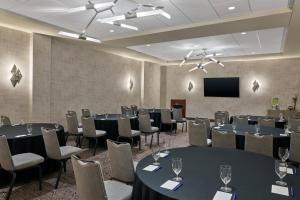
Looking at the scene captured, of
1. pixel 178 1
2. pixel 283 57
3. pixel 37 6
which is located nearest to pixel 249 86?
pixel 283 57

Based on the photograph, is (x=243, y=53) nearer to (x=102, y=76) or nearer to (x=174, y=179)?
(x=102, y=76)

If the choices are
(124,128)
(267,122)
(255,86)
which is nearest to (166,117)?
(124,128)

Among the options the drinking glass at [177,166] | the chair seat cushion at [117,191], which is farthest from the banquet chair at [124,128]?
the drinking glass at [177,166]

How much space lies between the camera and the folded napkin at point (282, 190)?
1707 millimetres

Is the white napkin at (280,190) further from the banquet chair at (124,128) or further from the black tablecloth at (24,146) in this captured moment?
the banquet chair at (124,128)

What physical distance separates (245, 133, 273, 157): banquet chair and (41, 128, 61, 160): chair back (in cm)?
299

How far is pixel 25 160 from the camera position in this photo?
129 inches

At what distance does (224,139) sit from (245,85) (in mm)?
8247

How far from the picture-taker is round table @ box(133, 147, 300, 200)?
1.70 m

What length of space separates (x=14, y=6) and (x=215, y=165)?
4.79m

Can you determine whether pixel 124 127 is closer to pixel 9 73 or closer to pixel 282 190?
pixel 9 73

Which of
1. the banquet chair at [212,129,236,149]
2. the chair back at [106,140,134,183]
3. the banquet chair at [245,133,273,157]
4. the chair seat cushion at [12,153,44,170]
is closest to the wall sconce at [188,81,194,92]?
the banquet chair at [212,129,236,149]

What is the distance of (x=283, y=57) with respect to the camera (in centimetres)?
1018

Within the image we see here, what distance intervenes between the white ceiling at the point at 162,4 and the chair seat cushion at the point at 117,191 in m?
3.34
